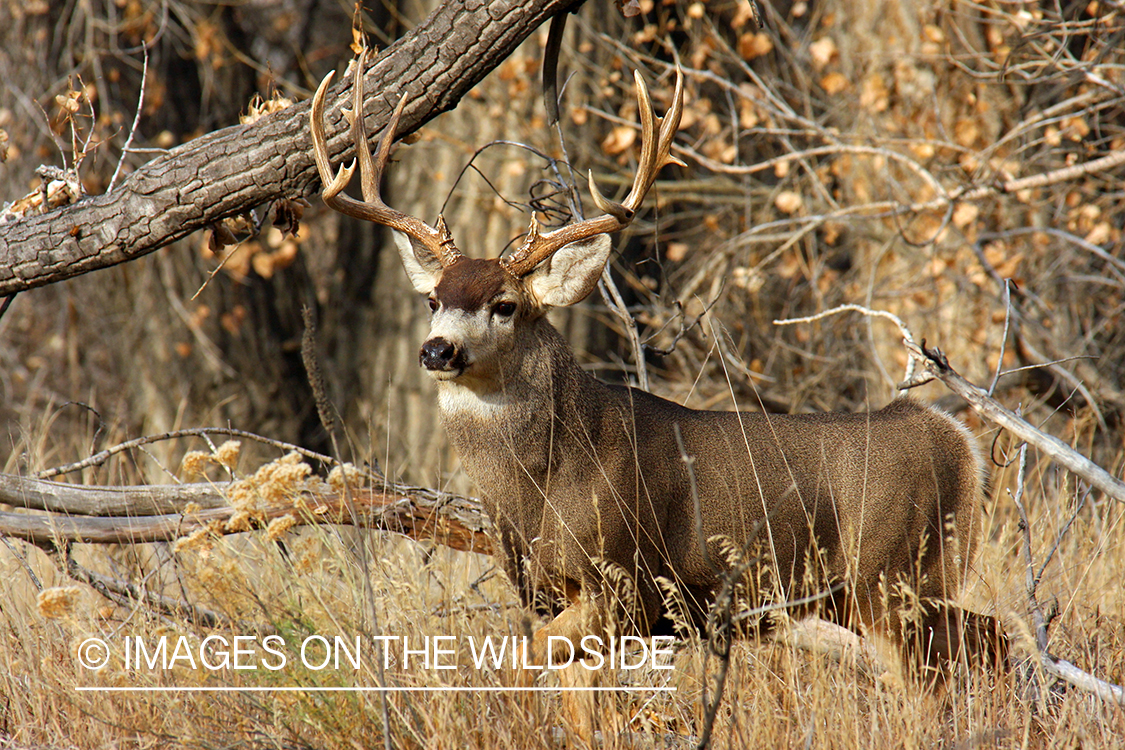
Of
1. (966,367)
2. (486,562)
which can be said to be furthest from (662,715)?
(966,367)

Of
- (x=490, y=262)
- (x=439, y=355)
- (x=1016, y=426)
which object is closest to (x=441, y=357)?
(x=439, y=355)

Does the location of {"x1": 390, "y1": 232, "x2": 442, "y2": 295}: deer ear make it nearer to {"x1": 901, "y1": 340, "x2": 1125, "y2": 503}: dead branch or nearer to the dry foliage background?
the dry foliage background

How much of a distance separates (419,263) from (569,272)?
590 mm

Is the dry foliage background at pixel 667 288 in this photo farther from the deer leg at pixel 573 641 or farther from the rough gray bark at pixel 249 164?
the rough gray bark at pixel 249 164

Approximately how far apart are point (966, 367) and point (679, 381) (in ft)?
6.46

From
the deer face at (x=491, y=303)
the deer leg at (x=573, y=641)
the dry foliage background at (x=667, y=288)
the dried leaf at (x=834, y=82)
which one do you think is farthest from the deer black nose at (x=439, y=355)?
the dried leaf at (x=834, y=82)

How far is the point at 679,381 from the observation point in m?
8.06

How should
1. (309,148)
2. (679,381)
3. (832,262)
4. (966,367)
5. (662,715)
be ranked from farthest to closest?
1. (832,262)
2. (679,381)
3. (966,367)
4. (309,148)
5. (662,715)

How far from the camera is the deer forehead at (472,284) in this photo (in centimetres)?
381

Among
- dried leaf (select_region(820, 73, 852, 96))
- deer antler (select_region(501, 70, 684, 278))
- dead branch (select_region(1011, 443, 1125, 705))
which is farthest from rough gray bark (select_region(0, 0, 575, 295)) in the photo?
dried leaf (select_region(820, 73, 852, 96))

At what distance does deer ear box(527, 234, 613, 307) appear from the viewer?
3979 mm

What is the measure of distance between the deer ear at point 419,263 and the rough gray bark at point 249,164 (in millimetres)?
464

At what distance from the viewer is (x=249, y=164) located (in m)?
4.30

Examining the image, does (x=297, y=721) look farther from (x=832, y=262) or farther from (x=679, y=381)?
(x=832, y=262)
